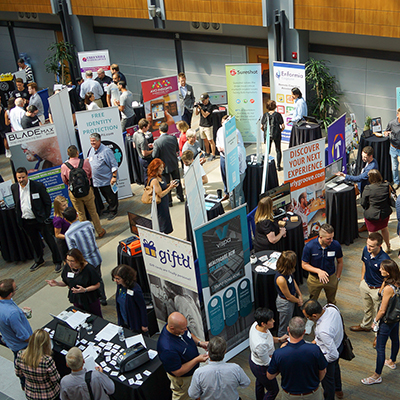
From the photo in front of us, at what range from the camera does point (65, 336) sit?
4.80 metres

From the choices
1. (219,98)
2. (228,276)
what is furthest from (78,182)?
(219,98)

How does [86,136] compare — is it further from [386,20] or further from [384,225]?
[386,20]

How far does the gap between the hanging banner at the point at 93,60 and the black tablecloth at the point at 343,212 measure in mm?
8534

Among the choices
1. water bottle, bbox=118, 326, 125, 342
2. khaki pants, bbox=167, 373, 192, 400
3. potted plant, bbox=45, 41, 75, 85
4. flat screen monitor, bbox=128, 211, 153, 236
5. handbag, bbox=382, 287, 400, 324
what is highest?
potted plant, bbox=45, 41, 75, 85

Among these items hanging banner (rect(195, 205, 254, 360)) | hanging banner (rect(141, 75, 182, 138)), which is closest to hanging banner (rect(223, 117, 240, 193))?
hanging banner (rect(195, 205, 254, 360))

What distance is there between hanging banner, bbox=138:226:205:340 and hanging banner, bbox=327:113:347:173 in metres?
3.70

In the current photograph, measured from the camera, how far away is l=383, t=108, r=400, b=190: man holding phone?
796 centimetres

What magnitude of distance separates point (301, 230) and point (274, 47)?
5.93 m

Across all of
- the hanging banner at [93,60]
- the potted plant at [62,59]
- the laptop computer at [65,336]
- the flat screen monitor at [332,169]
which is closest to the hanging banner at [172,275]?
the laptop computer at [65,336]

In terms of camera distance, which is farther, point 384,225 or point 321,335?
point 384,225

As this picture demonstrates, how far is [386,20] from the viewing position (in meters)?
8.93

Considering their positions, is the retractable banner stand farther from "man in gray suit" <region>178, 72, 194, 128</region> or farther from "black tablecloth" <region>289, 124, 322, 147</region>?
"black tablecloth" <region>289, 124, 322, 147</region>

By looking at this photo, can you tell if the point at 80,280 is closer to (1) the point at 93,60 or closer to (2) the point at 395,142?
(2) the point at 395,142

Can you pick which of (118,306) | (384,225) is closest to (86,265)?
(118,306)
